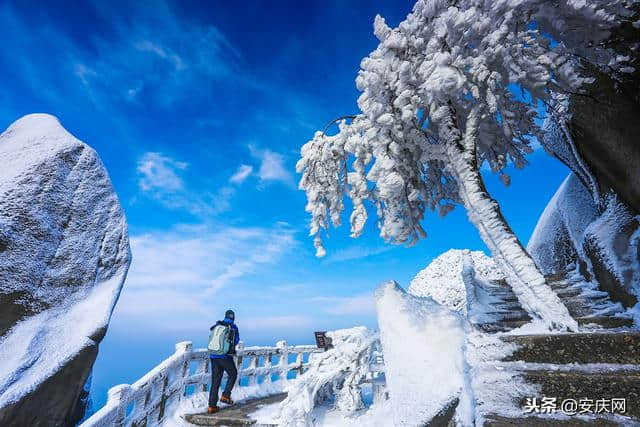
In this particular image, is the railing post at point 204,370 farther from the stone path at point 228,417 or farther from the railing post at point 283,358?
the railing post at point 283,358

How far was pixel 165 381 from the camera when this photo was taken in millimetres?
6875

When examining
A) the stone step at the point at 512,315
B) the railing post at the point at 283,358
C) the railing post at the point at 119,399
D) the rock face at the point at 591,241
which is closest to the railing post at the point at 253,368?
the railing post at the point at 283,358

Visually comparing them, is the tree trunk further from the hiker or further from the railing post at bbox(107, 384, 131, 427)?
the railing post at bbox(107, 384, 131, 427)

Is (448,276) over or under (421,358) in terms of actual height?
over

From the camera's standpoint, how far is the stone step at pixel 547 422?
8.01ft

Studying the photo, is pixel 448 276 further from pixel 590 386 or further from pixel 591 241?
pixel 590 386

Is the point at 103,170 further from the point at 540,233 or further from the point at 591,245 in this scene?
the point at 540,233

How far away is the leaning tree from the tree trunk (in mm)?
16

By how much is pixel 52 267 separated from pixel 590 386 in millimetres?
9304

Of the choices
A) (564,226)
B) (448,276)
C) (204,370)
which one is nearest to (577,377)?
(204,370)

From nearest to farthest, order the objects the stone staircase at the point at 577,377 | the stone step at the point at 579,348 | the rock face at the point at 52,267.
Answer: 1. the stone staircase at the point at 577,377
2. the stone step at the point at 579,348
3. the rock face at the point at 52,267

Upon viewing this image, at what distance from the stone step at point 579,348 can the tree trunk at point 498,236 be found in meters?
0.83

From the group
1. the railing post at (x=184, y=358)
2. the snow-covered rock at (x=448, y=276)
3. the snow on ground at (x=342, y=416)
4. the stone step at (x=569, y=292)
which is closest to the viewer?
the snow on ground at (x=342, y=416)

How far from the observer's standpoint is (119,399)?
4805 millimetres
